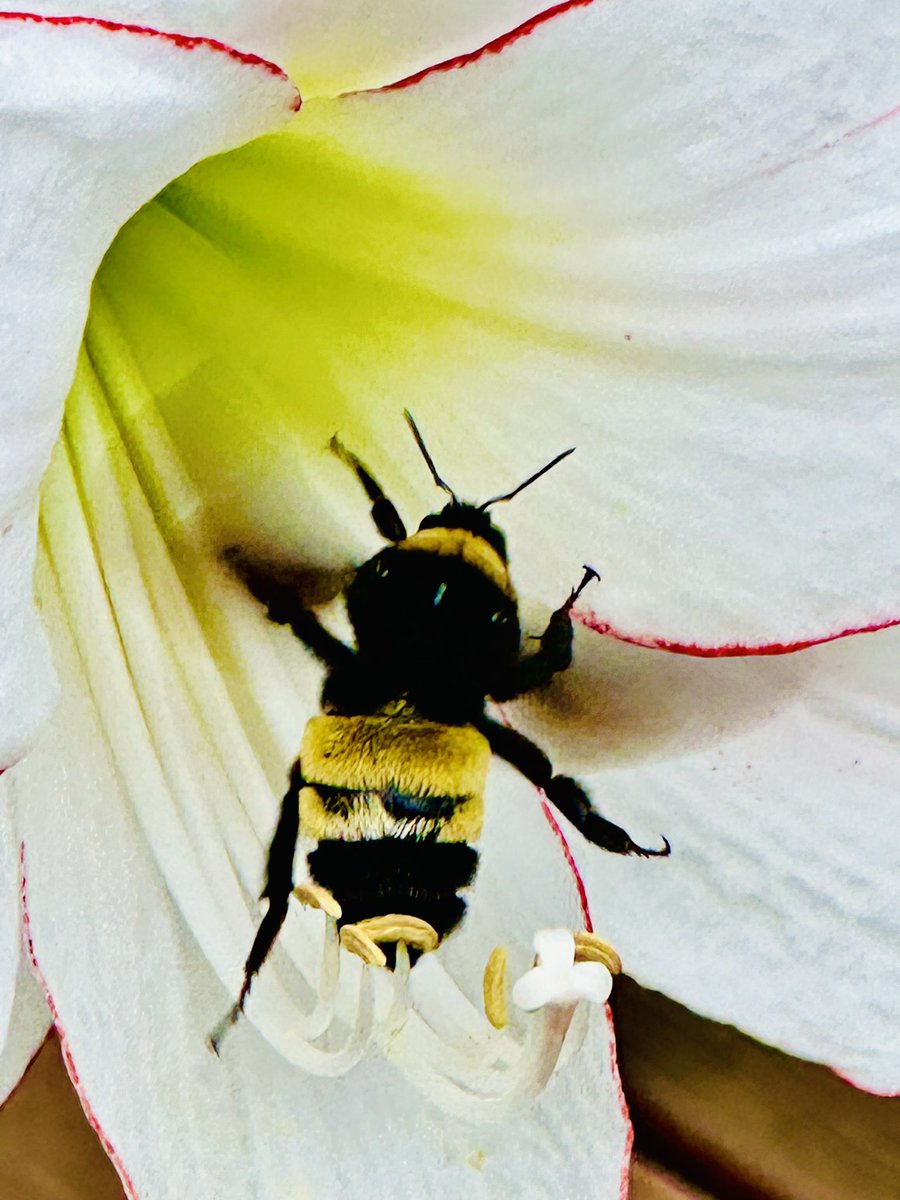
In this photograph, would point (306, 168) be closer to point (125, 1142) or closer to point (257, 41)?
point (257, 41)

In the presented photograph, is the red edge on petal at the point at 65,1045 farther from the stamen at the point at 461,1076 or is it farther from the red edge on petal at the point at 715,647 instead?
the red edge on petal at the point at 715,647

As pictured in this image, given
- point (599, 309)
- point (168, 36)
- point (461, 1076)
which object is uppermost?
point (168, 36)

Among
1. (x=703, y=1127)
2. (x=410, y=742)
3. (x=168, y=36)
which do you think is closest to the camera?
(x=168, y=36)

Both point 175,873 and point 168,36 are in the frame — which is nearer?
point 168,36

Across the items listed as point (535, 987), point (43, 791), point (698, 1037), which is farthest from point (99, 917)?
point (698, 1037)

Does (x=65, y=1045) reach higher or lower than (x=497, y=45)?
lower

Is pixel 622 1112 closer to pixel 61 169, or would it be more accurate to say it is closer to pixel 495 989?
pixel 495 989

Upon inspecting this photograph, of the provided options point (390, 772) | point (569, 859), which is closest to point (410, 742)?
point (390, 772)
